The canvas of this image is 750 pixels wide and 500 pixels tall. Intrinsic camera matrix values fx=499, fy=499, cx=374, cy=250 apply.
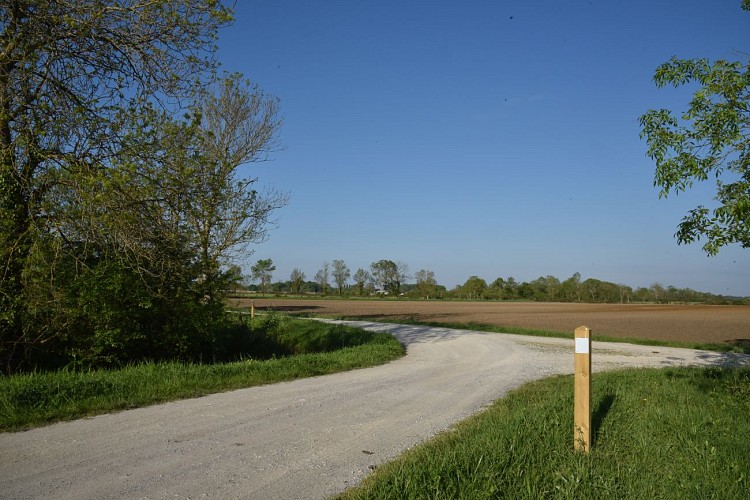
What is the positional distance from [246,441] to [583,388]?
3987 mm

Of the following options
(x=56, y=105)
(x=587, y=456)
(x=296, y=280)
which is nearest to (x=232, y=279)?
(x=56, y=105)

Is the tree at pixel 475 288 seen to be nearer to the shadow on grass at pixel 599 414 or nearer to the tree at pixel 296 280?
the tree at pixel 296 280

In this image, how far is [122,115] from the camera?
990 cm

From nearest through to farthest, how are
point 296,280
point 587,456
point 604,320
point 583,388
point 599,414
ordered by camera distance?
1. point 587,456
2. point 583,388
3. point 599,414
4. point 604,320
5. point 296,280

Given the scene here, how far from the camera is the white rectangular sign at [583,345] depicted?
5.86 metres

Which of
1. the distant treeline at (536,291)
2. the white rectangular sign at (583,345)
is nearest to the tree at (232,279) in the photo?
the white rectangular sign at (583,345)

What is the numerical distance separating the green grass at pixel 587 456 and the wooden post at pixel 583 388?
0.20 m

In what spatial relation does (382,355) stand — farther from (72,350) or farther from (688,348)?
(688,348)

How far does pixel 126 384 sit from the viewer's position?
27.2 ft

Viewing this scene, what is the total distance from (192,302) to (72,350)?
328 centimetres

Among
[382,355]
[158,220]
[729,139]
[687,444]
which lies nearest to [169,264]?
[158,220]

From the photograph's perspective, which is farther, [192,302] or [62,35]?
[192,302]

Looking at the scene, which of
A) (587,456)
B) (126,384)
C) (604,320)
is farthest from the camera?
(604,320)

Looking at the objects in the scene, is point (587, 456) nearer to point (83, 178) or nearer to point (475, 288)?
point (83, 178)
